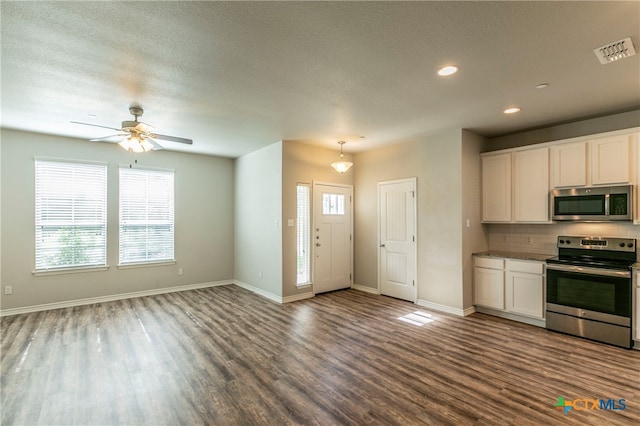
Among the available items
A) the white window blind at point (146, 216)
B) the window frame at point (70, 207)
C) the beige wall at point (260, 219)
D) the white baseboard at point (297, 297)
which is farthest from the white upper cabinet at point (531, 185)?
the window frame at point (70, 207)

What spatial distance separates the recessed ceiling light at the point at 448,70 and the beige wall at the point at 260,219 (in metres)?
3.17

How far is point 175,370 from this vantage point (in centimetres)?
302

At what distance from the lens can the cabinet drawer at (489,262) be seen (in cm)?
450

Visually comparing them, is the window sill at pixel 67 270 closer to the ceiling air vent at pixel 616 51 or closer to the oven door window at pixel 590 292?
the oven door window at pixel 590 292

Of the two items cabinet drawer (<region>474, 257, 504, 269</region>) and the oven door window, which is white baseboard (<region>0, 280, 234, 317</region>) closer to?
cabinet drawer (<region>474, 257, 504, 269</region>)

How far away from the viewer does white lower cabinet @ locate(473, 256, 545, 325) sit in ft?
13.6

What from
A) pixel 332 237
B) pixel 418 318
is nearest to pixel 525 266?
pixel 418 318

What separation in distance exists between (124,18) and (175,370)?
118 inches

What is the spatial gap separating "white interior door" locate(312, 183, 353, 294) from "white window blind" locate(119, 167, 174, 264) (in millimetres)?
2965

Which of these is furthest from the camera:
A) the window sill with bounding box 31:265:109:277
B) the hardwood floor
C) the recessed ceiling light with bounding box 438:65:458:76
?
the window sill with bounding box 31:265:109:277

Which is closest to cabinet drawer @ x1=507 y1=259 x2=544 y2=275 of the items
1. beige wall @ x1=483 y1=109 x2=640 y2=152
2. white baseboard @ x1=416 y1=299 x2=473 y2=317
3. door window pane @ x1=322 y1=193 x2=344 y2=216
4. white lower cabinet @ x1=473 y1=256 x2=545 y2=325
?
white lower cabinet @ x1=473 y1=256 x2=545 y2=325

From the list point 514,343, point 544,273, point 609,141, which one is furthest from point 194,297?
point 609,141

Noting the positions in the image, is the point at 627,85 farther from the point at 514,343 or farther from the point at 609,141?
the point at 514,343

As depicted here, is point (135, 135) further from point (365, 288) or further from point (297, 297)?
point (365, 288)
